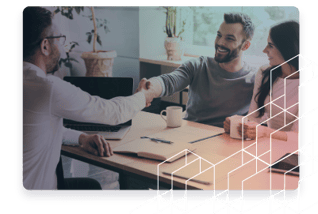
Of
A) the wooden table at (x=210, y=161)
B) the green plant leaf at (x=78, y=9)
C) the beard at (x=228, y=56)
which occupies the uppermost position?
the green plant leaf at (x=78, y=9)

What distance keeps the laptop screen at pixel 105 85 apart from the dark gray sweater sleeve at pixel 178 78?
0.18 metres

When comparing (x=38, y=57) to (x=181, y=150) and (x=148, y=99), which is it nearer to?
(x=148, y=99)

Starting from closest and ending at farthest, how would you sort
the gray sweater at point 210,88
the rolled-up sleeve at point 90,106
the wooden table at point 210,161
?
the wooden table at point 210,161 → the rolled-up sleeve at point 90,106 → the gray sweater at point 210,88

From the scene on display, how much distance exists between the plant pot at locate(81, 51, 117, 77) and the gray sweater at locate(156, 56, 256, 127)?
278 mm

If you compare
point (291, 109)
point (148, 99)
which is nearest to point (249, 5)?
point (291, 109)

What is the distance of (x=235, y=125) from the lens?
211 centimetres

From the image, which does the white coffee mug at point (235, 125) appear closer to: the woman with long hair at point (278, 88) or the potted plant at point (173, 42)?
the woman with long hair at point (278, 88)

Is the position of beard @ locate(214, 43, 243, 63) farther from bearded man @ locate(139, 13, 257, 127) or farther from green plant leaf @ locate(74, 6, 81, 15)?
green plant leaf @ locate(74, 6, 81, 15)

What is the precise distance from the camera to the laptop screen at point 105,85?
84.0 inches

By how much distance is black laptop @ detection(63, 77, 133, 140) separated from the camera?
2133 mm

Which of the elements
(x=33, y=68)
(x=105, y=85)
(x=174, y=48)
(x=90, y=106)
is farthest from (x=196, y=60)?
(x=33, y=68)

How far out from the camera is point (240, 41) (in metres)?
2.07

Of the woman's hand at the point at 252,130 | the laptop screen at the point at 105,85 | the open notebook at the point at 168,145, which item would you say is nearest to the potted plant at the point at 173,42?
the laptop screen at the point at 105,85

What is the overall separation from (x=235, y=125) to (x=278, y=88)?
0.30 m
